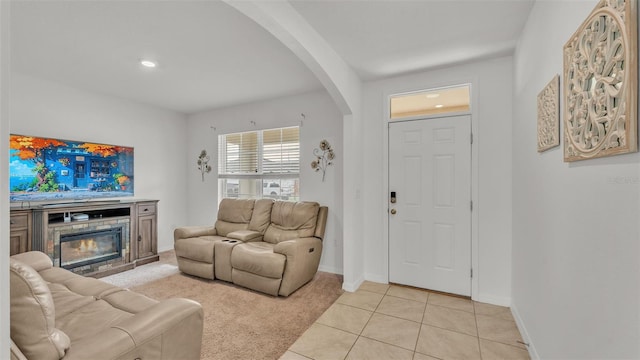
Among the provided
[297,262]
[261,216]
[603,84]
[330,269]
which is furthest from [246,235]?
[603,84]

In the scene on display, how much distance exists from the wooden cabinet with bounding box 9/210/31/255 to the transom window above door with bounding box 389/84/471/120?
4187mm

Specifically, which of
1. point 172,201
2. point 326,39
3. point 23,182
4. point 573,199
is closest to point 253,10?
point 326,39

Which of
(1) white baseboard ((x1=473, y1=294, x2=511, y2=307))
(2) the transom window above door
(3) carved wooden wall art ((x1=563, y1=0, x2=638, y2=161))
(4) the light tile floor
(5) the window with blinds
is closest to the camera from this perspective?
(3) carved wooden wall art ((x1=563, y1=0, x2=638, y2=161))

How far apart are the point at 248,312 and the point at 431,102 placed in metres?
2.95

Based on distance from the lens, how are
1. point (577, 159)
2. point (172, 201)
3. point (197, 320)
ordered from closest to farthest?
point (577, 159) → point (197, 320) → point (172, 201)

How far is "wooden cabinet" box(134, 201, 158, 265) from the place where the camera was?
4.00 metres

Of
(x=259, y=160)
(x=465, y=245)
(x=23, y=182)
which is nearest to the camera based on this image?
(x=465, y=245)

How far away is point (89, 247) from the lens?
353 cm

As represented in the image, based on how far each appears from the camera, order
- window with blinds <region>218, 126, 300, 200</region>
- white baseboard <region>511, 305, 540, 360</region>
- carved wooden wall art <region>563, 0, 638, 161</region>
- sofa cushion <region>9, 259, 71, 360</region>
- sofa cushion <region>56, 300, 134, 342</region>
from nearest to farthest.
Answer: carved wooden wall art <region>563, 0, 638, 161</region> → sofa cushion <region>9, 259, 71, 360</region> → sofa cushion <region>56, 300, 134, 342</region> → white baseboard <region>511, 305, 540, 360</region> → window with blinds <region>218, 126, 300, 200</region>

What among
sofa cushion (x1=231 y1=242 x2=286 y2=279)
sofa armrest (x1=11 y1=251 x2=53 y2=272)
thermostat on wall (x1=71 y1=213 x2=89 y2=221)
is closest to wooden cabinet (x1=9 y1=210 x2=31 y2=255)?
thermostat on wall (x1=71 y1=213 x2=89 y2=221)

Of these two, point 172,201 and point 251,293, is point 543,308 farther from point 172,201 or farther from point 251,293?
point 172,201

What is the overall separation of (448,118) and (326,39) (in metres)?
1.55

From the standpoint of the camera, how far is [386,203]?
10.8 ft

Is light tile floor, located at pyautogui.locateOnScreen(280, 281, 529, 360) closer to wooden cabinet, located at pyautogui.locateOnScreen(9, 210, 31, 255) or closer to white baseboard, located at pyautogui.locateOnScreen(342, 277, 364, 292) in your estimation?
white baseboard, located at pyautogui.locateOnScreen(342, 277, 364, 292)
